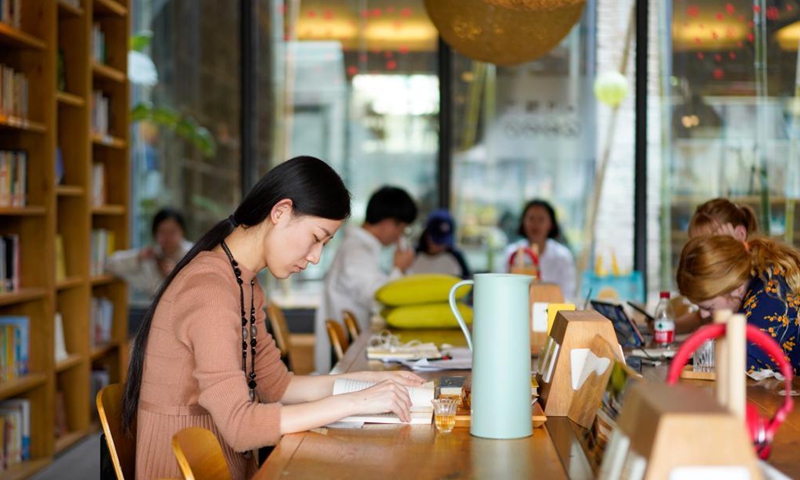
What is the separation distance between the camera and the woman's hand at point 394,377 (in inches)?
87.3

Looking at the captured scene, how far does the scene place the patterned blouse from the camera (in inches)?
108

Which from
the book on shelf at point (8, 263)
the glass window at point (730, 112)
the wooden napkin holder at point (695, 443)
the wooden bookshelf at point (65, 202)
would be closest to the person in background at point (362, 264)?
the wooden bookshelf at point (65, 202)

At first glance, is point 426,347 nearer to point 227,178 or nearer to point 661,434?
point 661,434

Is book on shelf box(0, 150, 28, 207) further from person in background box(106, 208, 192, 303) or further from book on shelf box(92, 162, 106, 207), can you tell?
person in background box(106, 208, 192, 303)

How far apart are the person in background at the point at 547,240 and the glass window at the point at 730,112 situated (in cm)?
80

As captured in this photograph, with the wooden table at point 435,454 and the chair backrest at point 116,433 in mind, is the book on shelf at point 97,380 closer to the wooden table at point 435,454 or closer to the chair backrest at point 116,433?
the chair backrest at point 116,433

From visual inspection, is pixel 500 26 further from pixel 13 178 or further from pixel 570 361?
pixel 13 178

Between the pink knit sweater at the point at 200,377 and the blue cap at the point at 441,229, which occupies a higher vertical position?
the blue cap at the point at 441,229

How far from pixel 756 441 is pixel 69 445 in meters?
4.11

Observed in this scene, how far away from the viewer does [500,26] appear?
11.4ft

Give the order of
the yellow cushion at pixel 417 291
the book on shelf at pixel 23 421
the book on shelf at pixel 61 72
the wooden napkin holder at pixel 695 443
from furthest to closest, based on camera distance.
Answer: the book on shelf at pixel 61 72, the book on shelf at pixel 23 421, the yellow cushion at pixel 417 291, the wooden napkin holder at pixel 695 443

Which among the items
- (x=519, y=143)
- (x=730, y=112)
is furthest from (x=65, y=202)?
(x=730, y=112)

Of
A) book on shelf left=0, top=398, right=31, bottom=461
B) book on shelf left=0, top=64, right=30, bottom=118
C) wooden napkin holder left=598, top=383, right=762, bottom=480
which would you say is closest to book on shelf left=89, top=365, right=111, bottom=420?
book on shelf left=0, top=398, right=31, bottom=461

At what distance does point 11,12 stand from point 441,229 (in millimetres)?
2828
